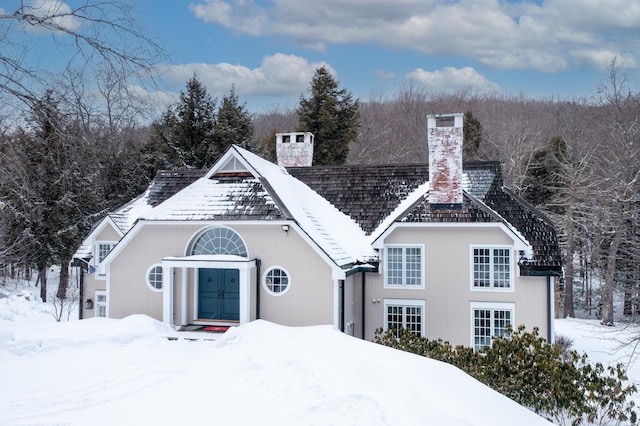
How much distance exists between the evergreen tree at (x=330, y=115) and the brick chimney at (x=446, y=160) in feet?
62.9

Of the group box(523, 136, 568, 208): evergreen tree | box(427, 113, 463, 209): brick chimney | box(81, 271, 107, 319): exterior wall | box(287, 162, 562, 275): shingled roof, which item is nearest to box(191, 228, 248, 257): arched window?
box(287, 162, 562, 275): shingled roof

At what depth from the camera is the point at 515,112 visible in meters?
45.7

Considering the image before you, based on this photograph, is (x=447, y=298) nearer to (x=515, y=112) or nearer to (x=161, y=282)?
(x=161, y=282)

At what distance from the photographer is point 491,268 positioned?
628 inches

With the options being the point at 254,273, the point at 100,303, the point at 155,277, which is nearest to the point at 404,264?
the point at 254,273

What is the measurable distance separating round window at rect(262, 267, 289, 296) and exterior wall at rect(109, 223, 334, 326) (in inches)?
4.0

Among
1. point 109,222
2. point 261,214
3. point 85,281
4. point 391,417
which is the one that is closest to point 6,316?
point 85,281

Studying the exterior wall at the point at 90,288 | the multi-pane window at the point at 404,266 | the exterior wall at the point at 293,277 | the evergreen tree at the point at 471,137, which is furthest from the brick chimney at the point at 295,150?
the evergreen tree at the point at 471,137

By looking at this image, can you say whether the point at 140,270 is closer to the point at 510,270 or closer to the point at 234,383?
the point at 234,383

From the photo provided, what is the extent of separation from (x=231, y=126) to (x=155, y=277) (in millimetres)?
21001

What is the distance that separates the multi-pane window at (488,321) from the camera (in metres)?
15.9

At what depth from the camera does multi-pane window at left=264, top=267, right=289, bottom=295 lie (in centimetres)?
1451

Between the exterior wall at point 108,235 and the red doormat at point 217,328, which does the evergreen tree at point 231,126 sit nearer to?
the exterior wall at point 108,235

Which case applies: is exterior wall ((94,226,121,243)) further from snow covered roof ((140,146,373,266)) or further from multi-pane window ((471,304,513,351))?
multi-pane window ((471,304,513,351))
